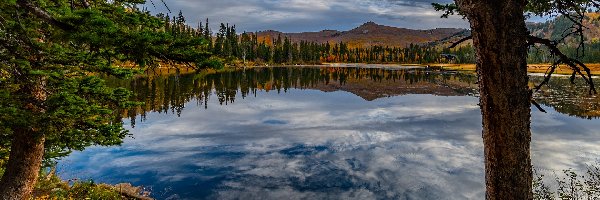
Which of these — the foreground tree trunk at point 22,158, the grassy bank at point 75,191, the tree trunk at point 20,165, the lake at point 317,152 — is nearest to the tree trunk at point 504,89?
the lake at point 317,152

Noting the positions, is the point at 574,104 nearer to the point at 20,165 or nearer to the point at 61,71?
the point at 61,71

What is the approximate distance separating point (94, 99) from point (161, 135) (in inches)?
841

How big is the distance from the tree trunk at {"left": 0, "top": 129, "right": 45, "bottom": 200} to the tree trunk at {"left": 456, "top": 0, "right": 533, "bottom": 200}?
907 centimetres

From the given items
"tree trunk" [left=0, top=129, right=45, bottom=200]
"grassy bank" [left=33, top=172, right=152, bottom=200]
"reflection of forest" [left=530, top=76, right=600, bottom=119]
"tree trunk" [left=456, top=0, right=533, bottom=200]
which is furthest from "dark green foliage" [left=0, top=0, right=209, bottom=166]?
"reflection of forest" [left=530, top=76, right=600, bottom=119]

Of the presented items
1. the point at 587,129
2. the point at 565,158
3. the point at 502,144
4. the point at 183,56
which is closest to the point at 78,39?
the point at 183,56

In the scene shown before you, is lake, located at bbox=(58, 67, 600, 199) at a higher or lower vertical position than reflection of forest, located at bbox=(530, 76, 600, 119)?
lower

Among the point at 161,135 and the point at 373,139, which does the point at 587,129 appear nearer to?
the point at 373,139

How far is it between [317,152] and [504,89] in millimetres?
19160

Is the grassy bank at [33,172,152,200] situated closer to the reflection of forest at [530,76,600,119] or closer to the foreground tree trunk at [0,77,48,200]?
the foreground tree trunk at [0,77,48,200]

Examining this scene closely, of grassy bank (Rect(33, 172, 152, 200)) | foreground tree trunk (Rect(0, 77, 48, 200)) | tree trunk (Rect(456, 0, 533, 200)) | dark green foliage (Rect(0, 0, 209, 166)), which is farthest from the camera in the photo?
grassy bank (Rect(33, 172, 152, 200))

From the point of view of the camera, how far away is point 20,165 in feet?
29.4

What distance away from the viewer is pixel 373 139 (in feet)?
87.2

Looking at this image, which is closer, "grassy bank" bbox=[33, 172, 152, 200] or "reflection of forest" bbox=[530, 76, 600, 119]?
"grassy bank" bbox=[33, 172, 152, 200]

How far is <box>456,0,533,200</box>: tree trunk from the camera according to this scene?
410 cm
